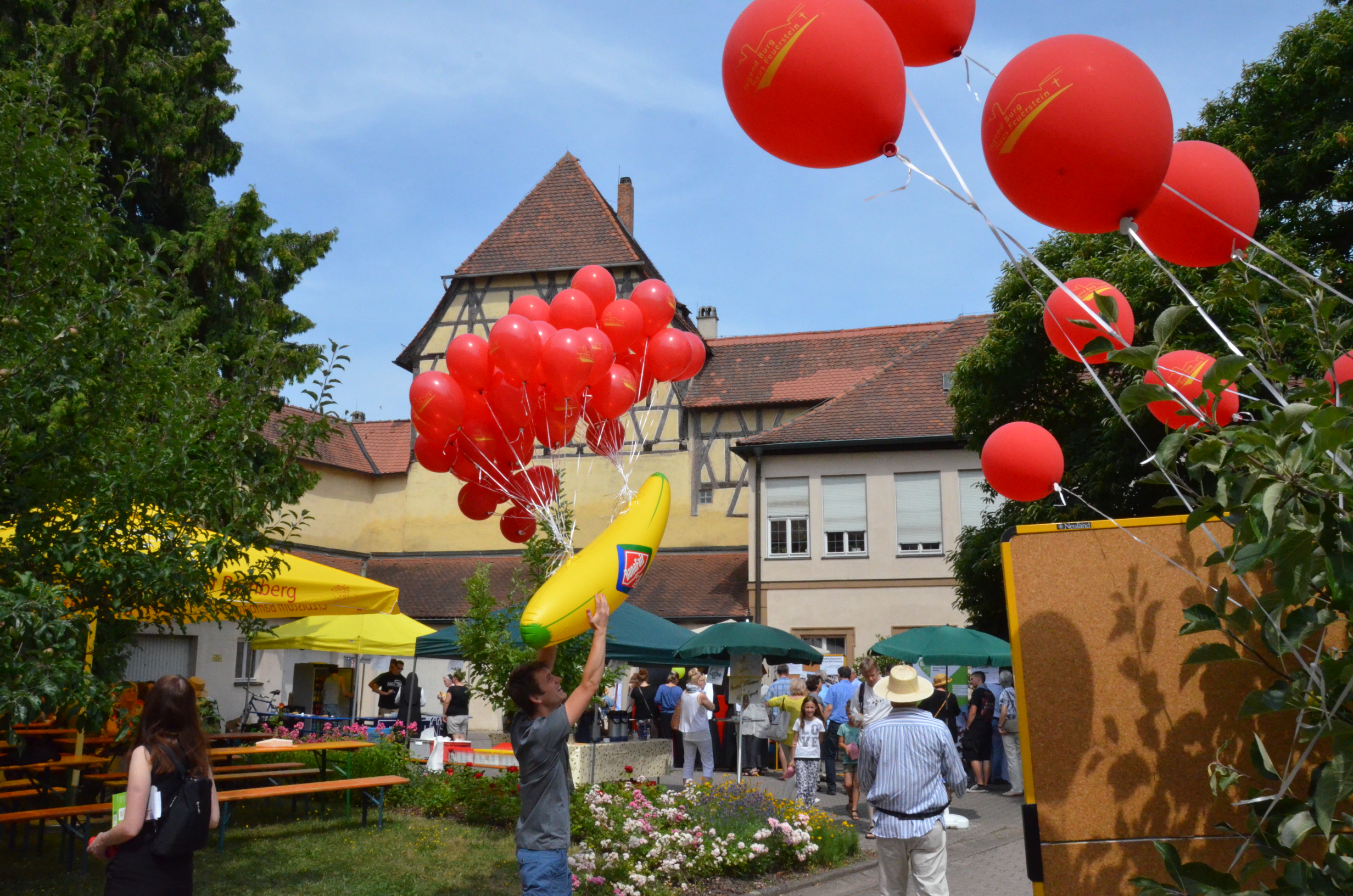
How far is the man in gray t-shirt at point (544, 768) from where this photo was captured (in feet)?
14.9

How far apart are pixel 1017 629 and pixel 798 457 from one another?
2184 cm

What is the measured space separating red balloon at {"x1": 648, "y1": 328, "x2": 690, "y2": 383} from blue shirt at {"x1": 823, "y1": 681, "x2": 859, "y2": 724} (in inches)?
308

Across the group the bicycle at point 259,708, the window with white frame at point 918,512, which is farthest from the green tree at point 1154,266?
the bicycle at point 259,708

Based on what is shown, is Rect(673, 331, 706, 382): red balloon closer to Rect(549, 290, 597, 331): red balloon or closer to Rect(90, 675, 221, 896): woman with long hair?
Rect(549, 290, 597, 331): red balloon

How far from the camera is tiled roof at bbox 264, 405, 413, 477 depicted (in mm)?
31625

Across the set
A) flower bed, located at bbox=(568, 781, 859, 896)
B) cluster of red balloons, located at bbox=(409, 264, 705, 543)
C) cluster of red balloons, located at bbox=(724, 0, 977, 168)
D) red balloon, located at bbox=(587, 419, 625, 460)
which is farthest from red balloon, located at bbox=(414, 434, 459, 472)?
cluster of red balloons, located at bbox=(724, 0, 977, 168)

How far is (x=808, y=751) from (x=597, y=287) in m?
6.71

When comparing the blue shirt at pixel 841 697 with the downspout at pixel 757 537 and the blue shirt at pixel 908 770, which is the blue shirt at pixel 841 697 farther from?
the downspout at pixel 757 537

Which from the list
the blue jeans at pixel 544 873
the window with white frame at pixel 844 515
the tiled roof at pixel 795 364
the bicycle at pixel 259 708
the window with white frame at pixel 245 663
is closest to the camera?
the blue jeans at pixel 544 873

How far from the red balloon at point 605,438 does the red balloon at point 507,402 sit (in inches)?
28.9

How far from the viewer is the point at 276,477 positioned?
688 cm

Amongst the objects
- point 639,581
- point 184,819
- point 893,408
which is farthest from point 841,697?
point 184,819

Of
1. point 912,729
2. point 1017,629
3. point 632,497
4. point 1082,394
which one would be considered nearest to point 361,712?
point 1082,394

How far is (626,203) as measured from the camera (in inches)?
1337
